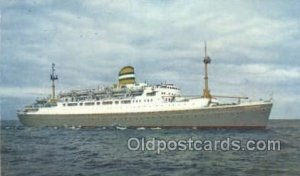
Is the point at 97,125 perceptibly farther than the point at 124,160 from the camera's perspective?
Yes

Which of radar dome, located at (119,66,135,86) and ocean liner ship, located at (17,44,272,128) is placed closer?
ocean liner ship, located at (17,44,272,128)

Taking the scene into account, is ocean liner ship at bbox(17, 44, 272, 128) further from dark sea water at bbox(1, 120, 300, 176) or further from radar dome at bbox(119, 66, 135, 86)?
dark sea water at bbox(1, 120, 300, 176)

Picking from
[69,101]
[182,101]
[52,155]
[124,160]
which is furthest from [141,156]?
[69,101]

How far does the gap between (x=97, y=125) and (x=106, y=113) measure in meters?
3.06

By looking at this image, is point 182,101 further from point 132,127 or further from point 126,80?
point 126,80

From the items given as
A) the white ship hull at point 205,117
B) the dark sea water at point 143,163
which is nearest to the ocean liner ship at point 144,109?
the white ship hull at point 205,117

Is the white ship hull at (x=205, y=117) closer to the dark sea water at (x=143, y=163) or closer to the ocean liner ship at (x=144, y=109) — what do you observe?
the ocean liner ship at (x=144, y=109)

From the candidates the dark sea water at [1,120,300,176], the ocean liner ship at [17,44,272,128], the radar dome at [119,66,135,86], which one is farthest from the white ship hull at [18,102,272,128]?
the dark sea water at [1,120,300,176]

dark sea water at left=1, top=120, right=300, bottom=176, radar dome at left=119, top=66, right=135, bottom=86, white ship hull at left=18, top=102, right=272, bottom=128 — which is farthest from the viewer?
radar dome at left=119, top=66, right=135, bottom=86

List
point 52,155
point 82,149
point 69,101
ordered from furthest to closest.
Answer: point 69,101 → point 82,149 → point 52,155

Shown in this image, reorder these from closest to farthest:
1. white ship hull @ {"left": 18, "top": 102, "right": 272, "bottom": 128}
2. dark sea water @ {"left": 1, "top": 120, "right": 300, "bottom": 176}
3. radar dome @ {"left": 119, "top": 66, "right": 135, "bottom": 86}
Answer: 1. dark sea water @ {"left": 1, "top": 120, "right": 300, "bottom": 176}
2. white ship hull @ {"left": 18, "top": 102, "right": 272, "bottom": 128}
3. radar dome @ {"left": 119, "top": 66, "right": 135, "bottom": 86}

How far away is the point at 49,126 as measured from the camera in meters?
81.4

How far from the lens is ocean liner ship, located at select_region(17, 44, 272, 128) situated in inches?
2309

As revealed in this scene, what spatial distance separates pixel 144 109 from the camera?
64.7m
